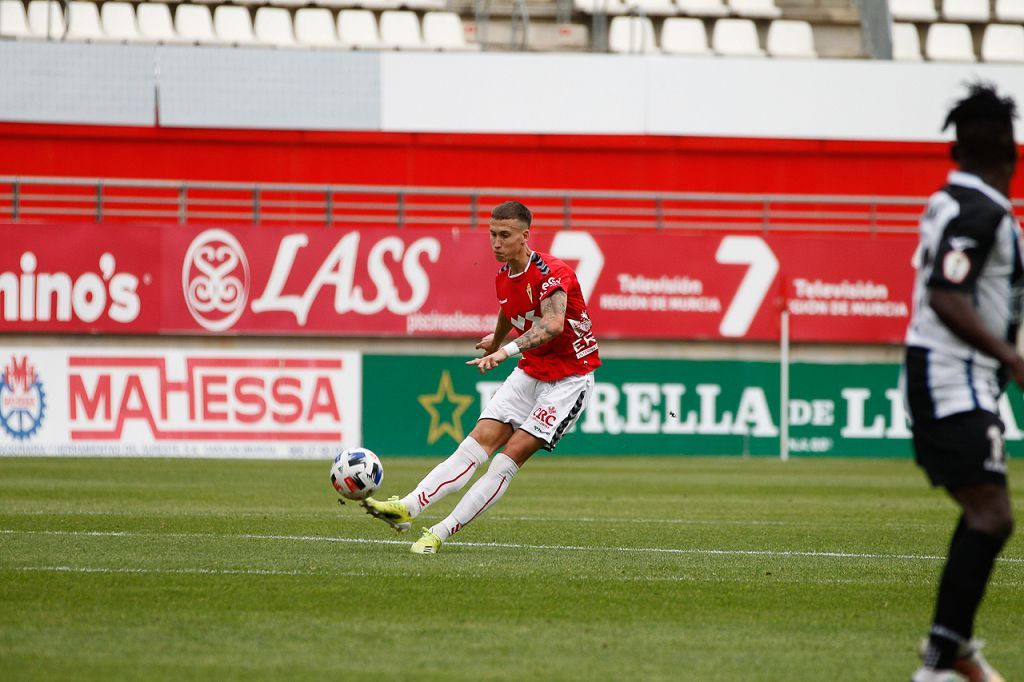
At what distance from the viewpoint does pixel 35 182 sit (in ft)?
80.8

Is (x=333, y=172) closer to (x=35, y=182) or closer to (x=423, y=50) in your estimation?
(x=423, y=50)

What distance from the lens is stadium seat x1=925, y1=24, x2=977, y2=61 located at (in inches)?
1219

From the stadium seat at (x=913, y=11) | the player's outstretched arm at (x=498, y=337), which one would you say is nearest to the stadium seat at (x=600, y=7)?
the stadium seat at (x=913, y=11)

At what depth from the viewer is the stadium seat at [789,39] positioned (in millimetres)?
30625

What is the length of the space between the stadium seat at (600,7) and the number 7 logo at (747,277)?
658 cm

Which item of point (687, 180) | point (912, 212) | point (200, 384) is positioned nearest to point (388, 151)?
point (687, 180)

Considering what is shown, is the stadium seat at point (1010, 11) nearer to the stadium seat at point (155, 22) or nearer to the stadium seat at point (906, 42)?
the stadium seat at point (906, 42)

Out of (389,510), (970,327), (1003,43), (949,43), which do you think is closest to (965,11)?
(1003,43)

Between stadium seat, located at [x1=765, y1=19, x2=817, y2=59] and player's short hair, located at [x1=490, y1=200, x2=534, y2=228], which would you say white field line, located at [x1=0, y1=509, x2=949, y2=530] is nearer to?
player's short hair, located at [x1=490, y1=200, x2=534, y2=228]

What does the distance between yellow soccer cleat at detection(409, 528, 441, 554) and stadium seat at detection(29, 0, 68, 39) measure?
2095cm

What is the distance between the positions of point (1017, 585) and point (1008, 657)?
2501mm

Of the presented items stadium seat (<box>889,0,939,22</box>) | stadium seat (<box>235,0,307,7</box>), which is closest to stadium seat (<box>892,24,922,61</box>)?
stadium seat (<box>889,0,939,22</box>)

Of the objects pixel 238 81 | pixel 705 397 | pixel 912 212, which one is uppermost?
pixel 238 81

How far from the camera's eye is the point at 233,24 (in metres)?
29.0
